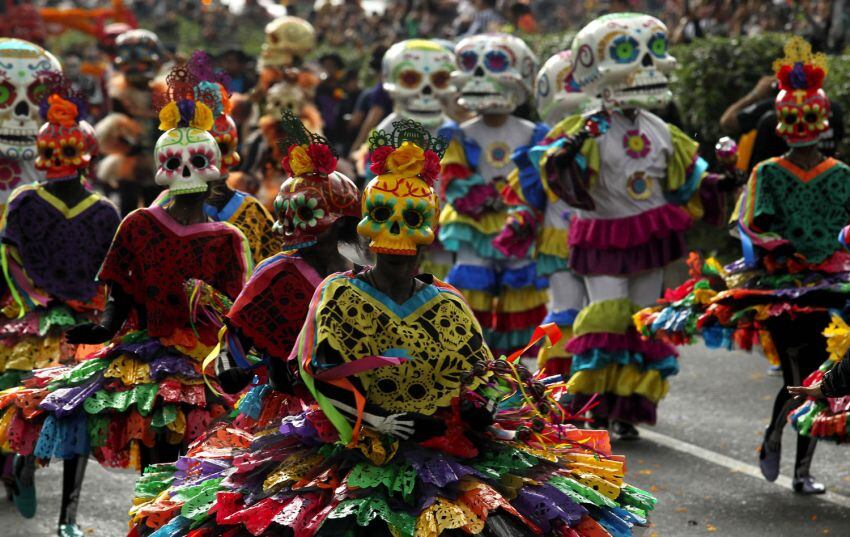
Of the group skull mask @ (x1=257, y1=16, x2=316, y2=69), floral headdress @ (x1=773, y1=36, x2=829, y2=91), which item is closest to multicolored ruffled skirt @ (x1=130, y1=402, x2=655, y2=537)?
floral headdress @ (x1=773, y1=36, x2=829, y2=91)

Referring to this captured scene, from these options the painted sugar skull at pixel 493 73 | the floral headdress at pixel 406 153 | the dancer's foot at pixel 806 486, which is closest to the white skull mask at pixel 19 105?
the painted sugar skull at pixel 493 73

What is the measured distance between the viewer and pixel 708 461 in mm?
8695

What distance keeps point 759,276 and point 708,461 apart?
1.37m

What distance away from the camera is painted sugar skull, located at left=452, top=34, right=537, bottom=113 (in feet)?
35.3

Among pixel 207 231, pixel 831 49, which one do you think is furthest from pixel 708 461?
pixel 831 49

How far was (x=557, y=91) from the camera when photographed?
10.8 metres

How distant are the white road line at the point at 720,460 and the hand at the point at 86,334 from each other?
3652 mm

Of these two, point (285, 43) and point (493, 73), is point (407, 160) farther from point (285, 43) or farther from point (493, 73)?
point (285, 43)

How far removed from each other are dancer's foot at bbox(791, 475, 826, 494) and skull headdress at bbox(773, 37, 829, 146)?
5.55ft

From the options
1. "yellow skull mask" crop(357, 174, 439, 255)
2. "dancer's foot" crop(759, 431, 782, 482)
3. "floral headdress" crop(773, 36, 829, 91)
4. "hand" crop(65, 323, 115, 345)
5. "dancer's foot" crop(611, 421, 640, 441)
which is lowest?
"dancer's foot" crop(611, 421, 640, 441)

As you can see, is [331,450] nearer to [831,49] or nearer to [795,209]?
[795,209]

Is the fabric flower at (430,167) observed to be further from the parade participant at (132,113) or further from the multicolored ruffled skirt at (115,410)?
the parade participant at (132,113)

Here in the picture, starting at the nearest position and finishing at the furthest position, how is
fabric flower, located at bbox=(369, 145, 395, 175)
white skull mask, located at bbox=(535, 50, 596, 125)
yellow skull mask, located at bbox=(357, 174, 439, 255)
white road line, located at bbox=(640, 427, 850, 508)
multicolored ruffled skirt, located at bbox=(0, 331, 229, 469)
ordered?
yellow skull mask, located at bbox=(357, 174, 439, 255), fabric flower, located at bbox=(369, 145, 395, 175), multicolored ruffled skirt, located at bbox=(0, 331, 229, 469), white road line, located at bbox=(640, 427, 850, 508), white skull mask, located at bbox=(535, 50, 596, 125)

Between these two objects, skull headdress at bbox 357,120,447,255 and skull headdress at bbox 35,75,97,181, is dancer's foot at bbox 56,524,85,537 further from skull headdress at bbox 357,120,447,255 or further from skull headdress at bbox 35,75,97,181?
skull headdress at bbox 357,120,447,255
